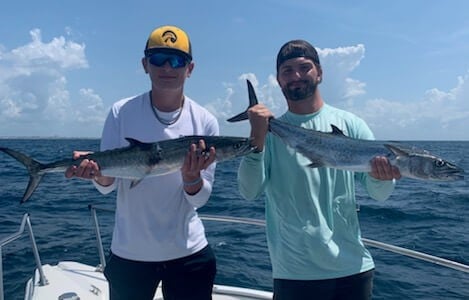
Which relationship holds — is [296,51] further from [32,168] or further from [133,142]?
[32,168]

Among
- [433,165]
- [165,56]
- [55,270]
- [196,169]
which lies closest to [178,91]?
[165,56]

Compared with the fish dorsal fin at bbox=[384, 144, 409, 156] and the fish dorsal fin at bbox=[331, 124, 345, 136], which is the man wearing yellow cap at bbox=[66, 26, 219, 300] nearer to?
the fish dorsal fin at bbox=[331, 124, 345, 136]

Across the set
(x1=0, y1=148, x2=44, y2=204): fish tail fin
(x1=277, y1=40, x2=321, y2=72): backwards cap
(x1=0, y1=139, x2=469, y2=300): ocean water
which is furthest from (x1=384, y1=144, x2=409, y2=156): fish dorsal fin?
(x1=0, y1=139, x2=469, y2=300): ocean water

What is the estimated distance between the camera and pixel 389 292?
296 inches

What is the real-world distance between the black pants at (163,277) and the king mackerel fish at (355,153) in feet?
3.92

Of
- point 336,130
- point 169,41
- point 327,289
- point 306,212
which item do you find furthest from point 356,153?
point 169,41

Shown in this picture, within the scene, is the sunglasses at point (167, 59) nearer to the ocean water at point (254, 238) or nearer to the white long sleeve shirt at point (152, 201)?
the white long sleeve shirt at point (152, 201)

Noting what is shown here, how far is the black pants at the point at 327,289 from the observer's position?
125 inches

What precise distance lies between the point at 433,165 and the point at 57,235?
1028cm

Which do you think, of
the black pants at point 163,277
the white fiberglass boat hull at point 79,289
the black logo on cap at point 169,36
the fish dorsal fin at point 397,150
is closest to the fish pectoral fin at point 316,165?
the fish dorsal fin at point 397,150

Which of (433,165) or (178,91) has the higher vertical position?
(178,91)

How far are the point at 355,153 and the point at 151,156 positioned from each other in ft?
5.49

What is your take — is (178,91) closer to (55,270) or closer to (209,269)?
(209,269)

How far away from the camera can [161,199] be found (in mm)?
3260
